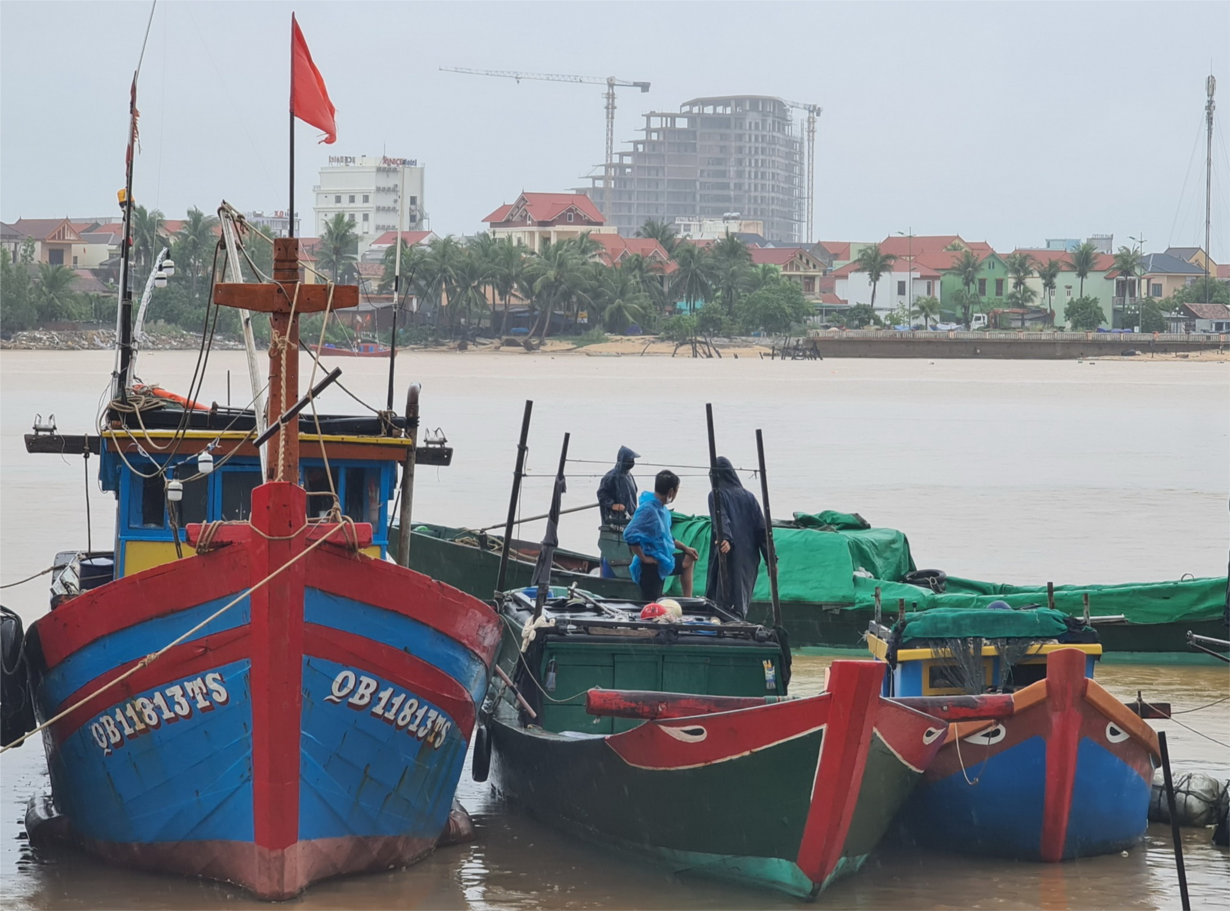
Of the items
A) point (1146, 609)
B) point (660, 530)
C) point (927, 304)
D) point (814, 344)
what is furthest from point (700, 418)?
point (927, 304)

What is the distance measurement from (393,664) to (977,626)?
370cm

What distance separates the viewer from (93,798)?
10203mm

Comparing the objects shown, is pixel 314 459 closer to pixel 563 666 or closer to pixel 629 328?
pixel 563 666

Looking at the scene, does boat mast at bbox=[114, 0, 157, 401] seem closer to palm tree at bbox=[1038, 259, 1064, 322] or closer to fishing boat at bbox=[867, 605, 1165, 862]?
fishing boat at bbox=[867, 605, 1165, 862]

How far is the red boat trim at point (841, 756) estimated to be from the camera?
29.8 feet

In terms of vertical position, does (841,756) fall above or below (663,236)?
below

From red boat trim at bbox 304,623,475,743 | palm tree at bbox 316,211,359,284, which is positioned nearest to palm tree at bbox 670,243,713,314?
palm tree at bbox 316,211,359,284

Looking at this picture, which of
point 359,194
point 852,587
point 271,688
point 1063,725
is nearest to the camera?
point 271,688

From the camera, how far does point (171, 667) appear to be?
30.8ft

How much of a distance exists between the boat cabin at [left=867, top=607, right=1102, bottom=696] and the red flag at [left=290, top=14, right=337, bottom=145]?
482 centimetres

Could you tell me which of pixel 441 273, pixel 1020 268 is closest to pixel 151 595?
pixel 441 273

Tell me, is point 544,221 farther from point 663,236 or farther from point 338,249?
point 338,249

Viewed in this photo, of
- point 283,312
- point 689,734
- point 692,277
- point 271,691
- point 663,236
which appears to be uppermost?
point 663,236

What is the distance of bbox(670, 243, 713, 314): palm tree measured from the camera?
121312 millimetres
